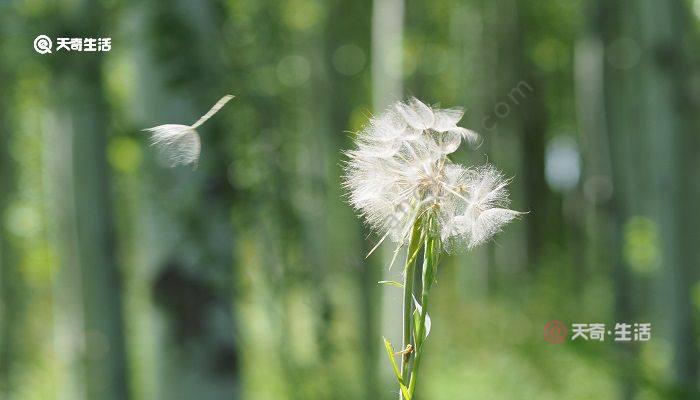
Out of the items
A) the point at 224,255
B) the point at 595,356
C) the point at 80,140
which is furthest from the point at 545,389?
the point at 224,255

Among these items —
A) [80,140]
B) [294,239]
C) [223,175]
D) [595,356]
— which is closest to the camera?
[223,175]

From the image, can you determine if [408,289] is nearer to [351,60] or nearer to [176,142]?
[176,142]

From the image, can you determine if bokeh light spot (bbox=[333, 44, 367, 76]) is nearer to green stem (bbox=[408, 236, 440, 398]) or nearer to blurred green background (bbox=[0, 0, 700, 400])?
blurred green background (bbox=[0, 0, 700, 400])

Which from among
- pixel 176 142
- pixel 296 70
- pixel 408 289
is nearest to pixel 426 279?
pixel 408 289

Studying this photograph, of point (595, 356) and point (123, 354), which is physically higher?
point (123, 354)

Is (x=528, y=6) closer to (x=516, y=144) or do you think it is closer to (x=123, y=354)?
(x=516, y=144)

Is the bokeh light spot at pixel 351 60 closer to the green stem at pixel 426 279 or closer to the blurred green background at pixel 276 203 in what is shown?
the blurred green background at pixel 276 203
